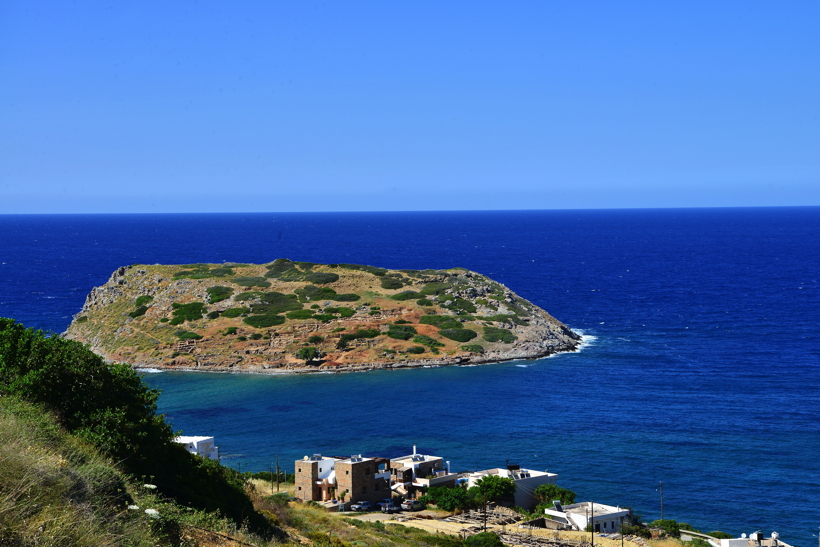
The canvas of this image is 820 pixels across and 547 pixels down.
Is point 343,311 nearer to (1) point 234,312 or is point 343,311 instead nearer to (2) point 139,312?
(1) point 234,312

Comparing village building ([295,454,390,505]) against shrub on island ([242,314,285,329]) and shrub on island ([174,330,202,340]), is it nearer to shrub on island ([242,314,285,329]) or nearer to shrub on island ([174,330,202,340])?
shrub on island ([174,330,202,340])

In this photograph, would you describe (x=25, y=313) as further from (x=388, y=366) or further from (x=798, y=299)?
(x=798, y=299)

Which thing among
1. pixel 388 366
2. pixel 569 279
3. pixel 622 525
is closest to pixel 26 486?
pixel 622 525

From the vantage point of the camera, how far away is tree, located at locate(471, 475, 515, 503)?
43688 millimetres

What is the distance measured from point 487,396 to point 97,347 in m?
48.0

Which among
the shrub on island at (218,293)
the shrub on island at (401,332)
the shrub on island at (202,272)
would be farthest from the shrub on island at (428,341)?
the shrub on island at (202,272)

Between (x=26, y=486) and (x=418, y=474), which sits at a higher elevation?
(x=26, y=486)

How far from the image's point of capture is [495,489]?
143 feet

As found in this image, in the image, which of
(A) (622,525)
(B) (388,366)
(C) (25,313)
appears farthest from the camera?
(C) (25,313)

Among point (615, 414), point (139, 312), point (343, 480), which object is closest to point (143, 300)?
point (139, 312)

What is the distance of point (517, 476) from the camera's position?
45219mm

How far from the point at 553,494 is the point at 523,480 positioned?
1.78 m

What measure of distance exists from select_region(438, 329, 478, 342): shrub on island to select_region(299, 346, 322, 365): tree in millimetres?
14941

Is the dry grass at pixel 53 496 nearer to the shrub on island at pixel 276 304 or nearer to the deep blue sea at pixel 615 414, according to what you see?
the deep blue sea at pixel 615 414
